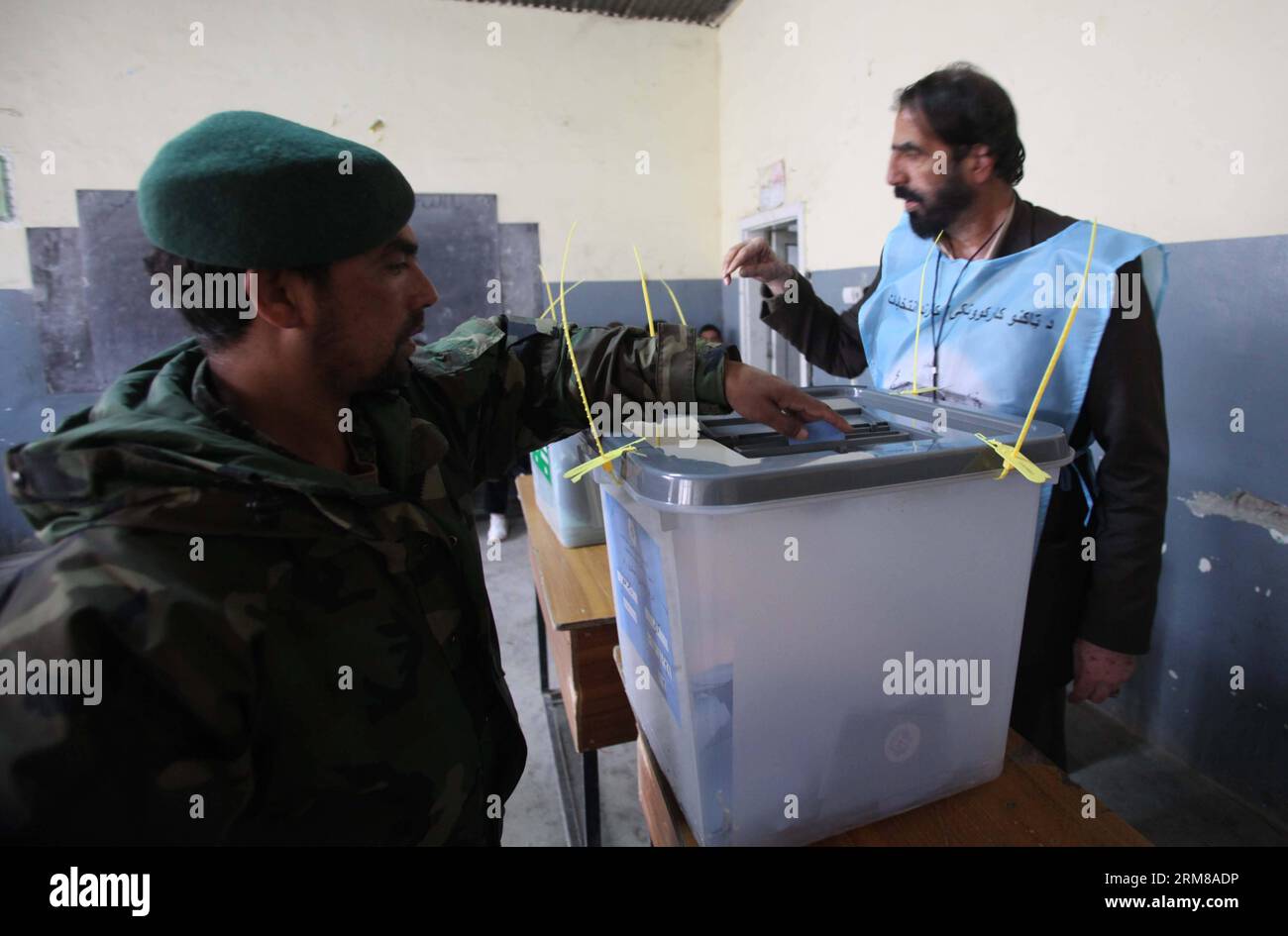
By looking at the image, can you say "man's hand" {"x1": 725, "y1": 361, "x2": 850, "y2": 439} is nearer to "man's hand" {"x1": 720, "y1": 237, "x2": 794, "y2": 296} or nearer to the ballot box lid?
the ballot box lid

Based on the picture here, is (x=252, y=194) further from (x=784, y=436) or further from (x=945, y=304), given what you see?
(x=945, y=304)

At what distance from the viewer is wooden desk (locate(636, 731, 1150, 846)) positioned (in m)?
0.67

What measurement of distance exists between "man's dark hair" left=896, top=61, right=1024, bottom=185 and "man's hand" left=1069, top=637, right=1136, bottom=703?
801mm

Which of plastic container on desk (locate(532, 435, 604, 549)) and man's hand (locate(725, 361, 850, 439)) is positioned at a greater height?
man's hand (locate(725, 361, 850, 439))

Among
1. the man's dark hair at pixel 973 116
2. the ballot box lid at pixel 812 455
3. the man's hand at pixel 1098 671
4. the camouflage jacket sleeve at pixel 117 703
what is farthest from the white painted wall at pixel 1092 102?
the camouflage jacket sleeve at pixel 117 703

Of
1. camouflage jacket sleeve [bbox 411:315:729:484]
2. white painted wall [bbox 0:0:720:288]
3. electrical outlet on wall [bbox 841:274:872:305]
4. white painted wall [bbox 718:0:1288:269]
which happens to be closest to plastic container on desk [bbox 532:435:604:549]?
camouflage jacket sleeve [bbox 411:315:729:484]

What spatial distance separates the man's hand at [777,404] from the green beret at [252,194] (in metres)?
0.46

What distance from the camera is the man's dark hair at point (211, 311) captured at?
2.08 feet

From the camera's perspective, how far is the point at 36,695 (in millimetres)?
445

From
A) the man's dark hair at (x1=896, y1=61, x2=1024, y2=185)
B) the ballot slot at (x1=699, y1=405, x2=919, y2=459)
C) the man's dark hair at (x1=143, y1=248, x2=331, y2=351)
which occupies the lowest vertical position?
the ballot slot at (x1=699, y1=405, x2=919, y2=459)

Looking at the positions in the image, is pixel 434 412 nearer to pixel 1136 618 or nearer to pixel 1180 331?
pixel 1136 618
